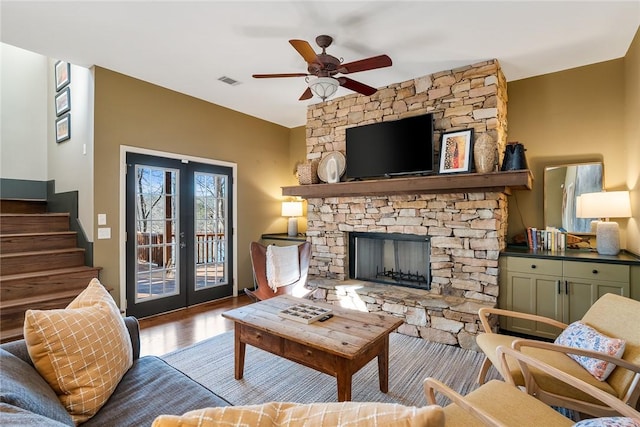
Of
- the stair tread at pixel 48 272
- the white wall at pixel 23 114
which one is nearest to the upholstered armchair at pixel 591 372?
the stair tread at pixel 48 272

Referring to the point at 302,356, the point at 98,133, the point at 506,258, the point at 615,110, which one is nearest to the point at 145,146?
the point at 98,133

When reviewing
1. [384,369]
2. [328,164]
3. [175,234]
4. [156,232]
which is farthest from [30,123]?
[384,369]

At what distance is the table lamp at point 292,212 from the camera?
5.64 m

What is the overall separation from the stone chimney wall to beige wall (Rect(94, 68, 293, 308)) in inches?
58.5

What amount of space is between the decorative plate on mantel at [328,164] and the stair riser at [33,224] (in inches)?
130

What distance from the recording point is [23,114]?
4578 mm

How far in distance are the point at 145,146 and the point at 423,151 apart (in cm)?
340

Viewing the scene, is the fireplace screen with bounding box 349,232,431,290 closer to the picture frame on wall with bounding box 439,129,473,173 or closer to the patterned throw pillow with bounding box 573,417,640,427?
the picture frame on wall with bounding box 439,129,473,173

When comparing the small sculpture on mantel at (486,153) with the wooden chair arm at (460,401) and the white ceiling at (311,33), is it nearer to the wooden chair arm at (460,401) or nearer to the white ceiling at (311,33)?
the white ceiling at (311,33)

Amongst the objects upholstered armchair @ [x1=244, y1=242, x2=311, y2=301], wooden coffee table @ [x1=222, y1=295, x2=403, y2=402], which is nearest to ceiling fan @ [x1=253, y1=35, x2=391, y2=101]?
wooden coffee table @ [x1=222, y1=295, x2=403, y2=402]

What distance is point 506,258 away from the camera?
132 inches

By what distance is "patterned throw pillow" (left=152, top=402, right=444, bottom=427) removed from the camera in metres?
0.63

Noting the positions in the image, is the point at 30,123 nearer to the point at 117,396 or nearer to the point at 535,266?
the point at 117,396

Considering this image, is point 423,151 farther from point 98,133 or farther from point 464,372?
point 98,133
